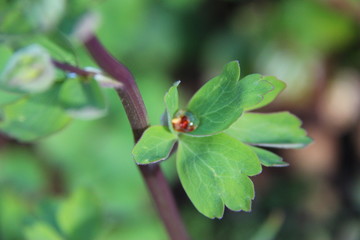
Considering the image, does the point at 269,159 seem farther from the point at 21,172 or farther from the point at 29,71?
the point at 21,172

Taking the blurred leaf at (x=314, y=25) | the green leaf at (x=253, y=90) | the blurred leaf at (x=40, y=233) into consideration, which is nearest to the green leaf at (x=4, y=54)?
the green leaf at (x=253, y=90)

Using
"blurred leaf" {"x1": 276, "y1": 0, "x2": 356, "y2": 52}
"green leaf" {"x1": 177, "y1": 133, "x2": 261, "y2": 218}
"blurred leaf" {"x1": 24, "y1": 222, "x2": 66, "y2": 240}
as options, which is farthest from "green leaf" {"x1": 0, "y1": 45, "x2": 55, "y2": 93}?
"blurred leaf" {"x1": 276, "y1": 0, "x2": 356, "y2": 52}

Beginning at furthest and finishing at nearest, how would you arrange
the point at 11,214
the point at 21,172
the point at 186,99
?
the point at 186,99 < the point at 21,172 < the point at 11,214

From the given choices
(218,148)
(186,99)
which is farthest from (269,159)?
(186,99)

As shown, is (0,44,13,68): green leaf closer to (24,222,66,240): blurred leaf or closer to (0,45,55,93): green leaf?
(0,45,55,93): green leaf

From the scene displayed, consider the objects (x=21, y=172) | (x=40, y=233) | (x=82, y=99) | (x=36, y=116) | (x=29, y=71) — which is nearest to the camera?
(x=29, y=71)

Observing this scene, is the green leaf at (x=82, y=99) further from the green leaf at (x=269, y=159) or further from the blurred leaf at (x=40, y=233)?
the blurred leaf at (x=40, y=233)
